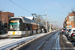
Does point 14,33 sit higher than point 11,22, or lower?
lower

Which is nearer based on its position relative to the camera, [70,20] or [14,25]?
[14,25]

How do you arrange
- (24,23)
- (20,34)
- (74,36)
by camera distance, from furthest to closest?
(24,23) → (20,34) → (74,36)

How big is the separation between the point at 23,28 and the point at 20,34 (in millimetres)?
1488

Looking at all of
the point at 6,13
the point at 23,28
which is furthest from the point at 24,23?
the point at 6,13

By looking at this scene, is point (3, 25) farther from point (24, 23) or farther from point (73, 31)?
point (73, 31)

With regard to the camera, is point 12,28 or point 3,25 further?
point 3,25

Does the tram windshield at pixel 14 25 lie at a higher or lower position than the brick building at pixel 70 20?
lower

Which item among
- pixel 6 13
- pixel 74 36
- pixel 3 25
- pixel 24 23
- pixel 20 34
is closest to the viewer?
pixel 74 36

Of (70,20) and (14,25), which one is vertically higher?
(70,20)

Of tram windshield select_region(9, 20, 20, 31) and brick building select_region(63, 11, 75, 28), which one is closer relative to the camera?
tram windshield select_region(9, 20, 20, 31)

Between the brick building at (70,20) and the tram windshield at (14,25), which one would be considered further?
the brick building at (70,20)

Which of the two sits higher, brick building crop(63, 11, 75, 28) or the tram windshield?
brick building crop(63, 11, 75, 28)

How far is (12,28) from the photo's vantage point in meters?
21.5

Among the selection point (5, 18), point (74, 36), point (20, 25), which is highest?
point (5, 18)
